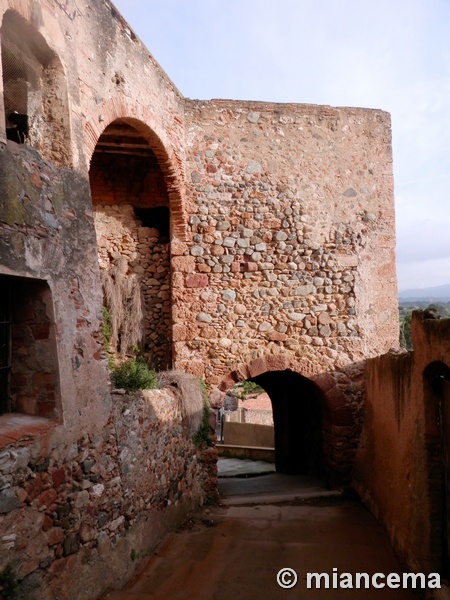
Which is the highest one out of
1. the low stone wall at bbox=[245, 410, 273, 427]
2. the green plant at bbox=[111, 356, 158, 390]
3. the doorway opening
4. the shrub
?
the doorway opening

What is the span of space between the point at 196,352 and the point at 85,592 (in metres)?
3.76

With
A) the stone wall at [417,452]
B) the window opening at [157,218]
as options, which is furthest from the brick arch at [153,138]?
the stone wall at [417,452]

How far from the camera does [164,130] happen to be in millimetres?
6445

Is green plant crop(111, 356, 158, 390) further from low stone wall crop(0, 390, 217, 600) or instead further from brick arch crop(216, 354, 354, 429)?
brick arch crop(216, 354, 354, 429)

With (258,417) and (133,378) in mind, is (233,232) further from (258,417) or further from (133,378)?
(258,417)

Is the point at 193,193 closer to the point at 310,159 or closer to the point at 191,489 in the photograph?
the point at 310,159

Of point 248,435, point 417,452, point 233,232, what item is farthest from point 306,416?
point 417,452

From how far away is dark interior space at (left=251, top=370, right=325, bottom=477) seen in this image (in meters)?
8.72

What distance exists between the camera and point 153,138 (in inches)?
248

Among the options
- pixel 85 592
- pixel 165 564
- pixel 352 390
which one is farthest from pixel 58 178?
pixel 352 390

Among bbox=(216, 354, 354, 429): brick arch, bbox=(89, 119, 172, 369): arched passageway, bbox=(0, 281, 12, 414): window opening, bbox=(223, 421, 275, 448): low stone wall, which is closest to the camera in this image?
bbox=(0, 281, 12, 414): window opening

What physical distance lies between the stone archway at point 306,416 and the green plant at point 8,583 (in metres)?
4.19

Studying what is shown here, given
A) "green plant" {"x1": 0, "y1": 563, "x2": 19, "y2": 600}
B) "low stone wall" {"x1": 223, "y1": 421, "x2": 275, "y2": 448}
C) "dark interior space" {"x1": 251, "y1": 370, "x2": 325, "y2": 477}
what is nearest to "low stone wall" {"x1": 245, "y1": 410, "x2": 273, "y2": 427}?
"low stone wall" {"x1": 223, "y1": 421, "x2": 275, "y2": 448}

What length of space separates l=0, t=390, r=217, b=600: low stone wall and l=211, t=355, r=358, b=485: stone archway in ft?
6.69
